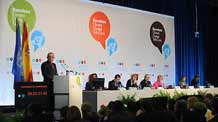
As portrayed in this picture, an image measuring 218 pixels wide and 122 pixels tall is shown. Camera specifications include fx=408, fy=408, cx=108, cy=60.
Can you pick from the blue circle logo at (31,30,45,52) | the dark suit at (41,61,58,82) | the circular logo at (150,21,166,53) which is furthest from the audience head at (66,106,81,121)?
the circular logo at (150,21,166,53)

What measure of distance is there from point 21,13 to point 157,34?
213 inches

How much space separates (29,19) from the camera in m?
8.80

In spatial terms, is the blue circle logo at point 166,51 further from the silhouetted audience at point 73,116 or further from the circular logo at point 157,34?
the silhouetted audience at point 73,116

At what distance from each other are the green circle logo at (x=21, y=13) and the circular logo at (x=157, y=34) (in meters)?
4.77

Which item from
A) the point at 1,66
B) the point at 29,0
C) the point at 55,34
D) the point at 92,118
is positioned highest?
the point at 29,0

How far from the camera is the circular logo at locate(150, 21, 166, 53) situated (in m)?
12.7

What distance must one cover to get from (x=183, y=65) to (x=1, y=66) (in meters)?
7.67

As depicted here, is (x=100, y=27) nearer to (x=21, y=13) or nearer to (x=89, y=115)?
(x=21, y=13)

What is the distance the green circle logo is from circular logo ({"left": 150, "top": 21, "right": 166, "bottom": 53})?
4772 millimetres

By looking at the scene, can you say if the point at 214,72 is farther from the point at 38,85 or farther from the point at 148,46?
the point at 38,85

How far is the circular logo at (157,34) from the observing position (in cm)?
1266

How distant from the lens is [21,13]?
28.3 ft

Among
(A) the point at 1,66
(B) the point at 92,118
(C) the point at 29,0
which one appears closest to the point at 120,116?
(B) the point at 92,118

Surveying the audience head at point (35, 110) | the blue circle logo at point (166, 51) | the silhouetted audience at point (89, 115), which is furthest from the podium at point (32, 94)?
the blue circle logo at point (166, 51)
